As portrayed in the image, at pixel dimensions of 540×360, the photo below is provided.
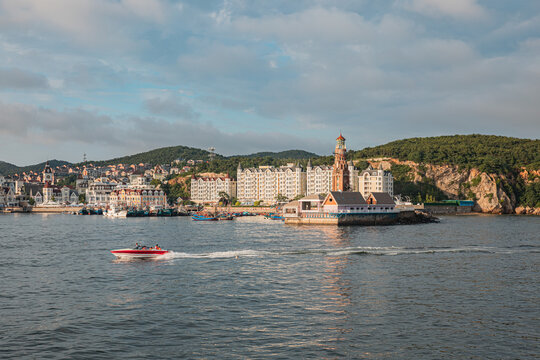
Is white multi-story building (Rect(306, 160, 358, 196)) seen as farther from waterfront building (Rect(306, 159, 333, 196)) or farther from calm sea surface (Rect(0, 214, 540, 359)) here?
calm sea surface (Rect(0, 214, 540, 359))

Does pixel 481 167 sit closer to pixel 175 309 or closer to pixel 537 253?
pixel 537 253

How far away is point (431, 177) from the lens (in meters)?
185

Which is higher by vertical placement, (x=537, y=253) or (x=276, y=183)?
(x=276, y=183)

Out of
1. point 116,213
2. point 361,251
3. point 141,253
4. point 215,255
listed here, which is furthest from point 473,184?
point 141,253

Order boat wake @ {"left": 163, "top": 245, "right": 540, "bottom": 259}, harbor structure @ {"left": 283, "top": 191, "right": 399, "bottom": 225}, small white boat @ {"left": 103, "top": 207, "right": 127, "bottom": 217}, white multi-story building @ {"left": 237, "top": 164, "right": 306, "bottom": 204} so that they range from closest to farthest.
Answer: boat wake @ {"left": 163, "top": 245, "right": 540, "bottom": 259} → harbor structure @ {"left": 283, "top": 191, "right": 399, "bottom": 225} → small white boat @ {"left": 103, "top": 207, "right": 127, "bottom": 217} → white multi-story building @ {"left": 237, "top": 164, "right": 306, "bottom": 204}

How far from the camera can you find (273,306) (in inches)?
1049

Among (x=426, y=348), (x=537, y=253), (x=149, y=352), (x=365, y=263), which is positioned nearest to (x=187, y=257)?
(x=365, y=263)

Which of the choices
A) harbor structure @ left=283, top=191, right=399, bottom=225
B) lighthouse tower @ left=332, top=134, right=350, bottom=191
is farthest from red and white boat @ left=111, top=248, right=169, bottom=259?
lighthouse tower @ left=332, top=134, right=350, bottom=191

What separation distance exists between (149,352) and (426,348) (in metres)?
11.6

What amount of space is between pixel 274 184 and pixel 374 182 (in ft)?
142

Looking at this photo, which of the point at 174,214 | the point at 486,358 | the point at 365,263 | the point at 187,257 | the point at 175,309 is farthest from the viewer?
the point at 174,214

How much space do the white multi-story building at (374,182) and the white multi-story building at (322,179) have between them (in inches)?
101

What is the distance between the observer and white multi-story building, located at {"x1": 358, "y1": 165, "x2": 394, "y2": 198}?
167000mm

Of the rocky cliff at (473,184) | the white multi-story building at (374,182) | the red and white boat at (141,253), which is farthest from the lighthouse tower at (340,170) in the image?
the red and white boat at (141,253)
